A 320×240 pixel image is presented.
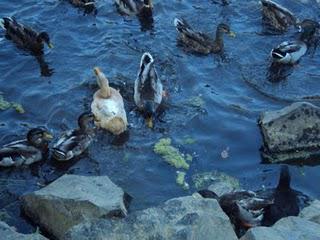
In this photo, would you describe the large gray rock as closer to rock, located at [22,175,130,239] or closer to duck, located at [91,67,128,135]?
rock, located at [22,175,130,239]

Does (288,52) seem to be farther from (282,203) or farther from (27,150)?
(27,150)

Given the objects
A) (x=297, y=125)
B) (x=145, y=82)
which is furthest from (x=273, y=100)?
(x=145, y=82)

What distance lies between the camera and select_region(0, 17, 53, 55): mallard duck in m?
12.6

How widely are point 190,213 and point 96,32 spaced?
23.2 ft

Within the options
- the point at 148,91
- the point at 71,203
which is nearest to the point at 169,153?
the point at 148,91

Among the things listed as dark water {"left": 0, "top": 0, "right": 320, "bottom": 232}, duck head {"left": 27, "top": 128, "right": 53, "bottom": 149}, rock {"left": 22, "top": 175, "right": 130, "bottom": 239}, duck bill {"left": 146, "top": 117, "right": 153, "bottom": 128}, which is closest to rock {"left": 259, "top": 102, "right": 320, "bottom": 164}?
dark water {"left": 0, "top": 0, "right": 320, "bottom": 232}

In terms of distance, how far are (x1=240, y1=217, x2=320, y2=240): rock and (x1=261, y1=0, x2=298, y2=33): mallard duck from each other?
6738 mm

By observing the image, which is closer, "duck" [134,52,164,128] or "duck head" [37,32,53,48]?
"duck" [134,52,164,128]

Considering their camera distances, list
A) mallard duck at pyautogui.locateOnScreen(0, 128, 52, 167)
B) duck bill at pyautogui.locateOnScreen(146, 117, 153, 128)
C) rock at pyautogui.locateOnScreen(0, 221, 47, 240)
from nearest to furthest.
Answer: rock at pyautogui.locateOnScreen(0, 221, 47, 240) < mallard duck at pyautogui.locateOnScreen(0, 128, 52, 167) < duck bill at pyautogui.locateOnScreen(146, 117, 153, 128)

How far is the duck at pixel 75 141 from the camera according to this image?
9719 mm

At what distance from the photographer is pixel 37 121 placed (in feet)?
35.3

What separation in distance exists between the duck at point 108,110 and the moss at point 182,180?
1.41 meters

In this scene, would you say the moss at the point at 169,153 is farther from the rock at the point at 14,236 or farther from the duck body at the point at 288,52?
the duck body at the point at 288,52

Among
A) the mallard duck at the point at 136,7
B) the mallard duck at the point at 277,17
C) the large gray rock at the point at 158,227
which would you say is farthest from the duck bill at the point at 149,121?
the mallard duck at the point at 277,17
